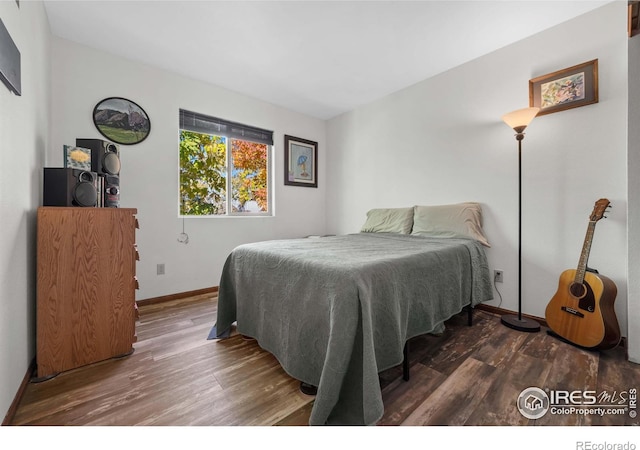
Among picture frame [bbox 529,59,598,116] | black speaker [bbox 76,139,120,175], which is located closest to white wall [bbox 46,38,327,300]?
black speaker [bbox 76,139,120,175]

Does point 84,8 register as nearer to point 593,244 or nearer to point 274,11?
point 274,11

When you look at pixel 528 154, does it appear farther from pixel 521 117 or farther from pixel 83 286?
pixel 83 286

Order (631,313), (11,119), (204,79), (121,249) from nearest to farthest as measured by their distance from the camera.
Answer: (11,119) → (631,313) → (121,249) → (204,79)

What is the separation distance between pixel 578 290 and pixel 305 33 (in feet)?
9.41

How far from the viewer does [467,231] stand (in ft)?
7.80

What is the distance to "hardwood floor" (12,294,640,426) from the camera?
1.16 metres

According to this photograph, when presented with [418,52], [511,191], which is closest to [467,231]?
[511,191]

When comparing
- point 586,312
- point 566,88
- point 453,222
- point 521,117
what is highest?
point 566,88

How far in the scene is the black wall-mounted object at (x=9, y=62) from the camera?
40.8 inches

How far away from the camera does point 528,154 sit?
2.25 metres

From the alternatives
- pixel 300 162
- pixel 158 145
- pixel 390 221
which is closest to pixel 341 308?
pixel 390 221

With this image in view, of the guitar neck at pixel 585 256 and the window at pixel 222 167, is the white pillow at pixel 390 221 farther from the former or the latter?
the window at pixel 222 167

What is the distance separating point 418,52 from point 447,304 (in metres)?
2.30

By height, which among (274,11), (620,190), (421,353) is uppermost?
(274,11)
